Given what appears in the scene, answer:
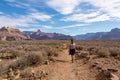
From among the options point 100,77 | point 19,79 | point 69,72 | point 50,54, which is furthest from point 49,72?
point 50,54

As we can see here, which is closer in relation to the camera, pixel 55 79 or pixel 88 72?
pixel 55 79

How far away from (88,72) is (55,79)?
242cm

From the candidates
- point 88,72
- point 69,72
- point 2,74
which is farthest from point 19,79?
point 88,72

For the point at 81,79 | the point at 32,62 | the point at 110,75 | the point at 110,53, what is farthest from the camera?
the point at 110,53

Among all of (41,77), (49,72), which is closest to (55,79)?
(41,77)

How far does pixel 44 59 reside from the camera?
18.3m

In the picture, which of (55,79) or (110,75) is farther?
(55,79)

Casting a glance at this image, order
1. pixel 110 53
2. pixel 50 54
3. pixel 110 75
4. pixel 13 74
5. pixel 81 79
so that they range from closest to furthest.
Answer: pixel 110 75
pixel 81 79
pixel 13 74
pixel 110 53
pixel 50 54

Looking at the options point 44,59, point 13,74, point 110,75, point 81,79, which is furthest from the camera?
point 44,59

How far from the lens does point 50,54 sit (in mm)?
22094

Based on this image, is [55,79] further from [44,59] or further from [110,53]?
[110,53]

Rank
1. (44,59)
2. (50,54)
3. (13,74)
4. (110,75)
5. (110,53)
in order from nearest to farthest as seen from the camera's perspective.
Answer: (110,75)
(13,74)
(44,59)
(110,53)
(50,54)

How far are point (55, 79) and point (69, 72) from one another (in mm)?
1913

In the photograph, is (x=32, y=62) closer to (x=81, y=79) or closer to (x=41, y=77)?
(x=41, y=77)
